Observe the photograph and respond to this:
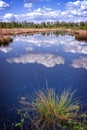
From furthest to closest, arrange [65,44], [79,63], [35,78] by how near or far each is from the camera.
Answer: [65,44] < [79,63] < [35,78]

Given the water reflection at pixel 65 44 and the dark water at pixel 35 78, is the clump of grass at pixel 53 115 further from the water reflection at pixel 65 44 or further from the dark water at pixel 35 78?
the water reflection at pixel 65 44

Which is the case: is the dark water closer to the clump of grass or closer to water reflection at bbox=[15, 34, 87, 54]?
the clump of grass

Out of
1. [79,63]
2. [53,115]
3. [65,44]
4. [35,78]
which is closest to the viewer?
[53,115]

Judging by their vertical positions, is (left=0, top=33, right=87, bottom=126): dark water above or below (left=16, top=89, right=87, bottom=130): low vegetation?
below

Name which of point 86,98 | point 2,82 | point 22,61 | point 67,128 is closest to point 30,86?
point 2,82

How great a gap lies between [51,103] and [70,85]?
13.1ft

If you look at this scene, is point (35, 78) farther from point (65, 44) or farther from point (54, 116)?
point (65, 44)

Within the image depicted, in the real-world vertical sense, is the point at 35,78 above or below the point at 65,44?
above

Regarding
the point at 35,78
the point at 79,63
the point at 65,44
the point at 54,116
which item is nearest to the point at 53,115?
the point at 54,116

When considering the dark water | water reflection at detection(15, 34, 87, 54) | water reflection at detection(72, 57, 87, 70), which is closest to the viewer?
the dark water

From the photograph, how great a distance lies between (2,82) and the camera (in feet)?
38.7

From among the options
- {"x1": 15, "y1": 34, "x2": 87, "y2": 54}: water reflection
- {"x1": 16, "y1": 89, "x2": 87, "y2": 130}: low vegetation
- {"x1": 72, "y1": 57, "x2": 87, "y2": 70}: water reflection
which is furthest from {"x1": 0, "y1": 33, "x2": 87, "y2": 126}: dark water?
{"x1": 15, "y1": 34, "x2": 87, "y2": 54}: water reflection

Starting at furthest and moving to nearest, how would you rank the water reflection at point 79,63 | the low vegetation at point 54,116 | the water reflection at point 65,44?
the water reflection at point 65,44, the water reflection at point 79,63, the low vegetation at point 54,116

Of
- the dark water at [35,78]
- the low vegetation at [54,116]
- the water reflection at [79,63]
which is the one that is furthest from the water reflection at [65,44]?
the low vegetation at [54,116]
